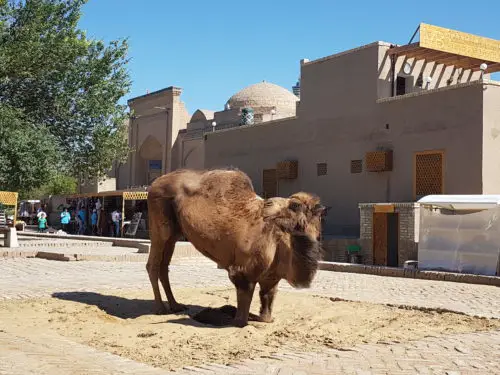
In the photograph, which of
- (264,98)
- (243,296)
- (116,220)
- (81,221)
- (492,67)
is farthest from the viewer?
(264,98)

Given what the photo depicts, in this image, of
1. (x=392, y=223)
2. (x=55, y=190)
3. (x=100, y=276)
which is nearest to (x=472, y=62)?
(x=392, y=223)

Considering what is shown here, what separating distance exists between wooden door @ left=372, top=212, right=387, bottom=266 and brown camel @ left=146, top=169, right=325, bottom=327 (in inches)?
449

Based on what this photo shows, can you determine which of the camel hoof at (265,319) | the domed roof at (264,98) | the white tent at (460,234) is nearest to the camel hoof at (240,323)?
the camel hoof at (265,319)

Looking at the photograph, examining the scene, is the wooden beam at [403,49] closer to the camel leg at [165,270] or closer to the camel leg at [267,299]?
the camel leg at [165,270]

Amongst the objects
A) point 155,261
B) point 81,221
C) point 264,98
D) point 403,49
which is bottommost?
point 155,261

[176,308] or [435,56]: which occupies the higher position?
[435,56]

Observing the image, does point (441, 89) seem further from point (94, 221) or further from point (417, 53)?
point (94, 221)

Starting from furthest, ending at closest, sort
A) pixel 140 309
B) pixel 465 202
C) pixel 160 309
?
pixel 465 202 → pixel 140 309 → pixel 160 309

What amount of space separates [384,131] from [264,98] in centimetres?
2127

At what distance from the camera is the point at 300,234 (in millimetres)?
6668

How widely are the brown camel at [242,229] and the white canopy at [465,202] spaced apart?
8970 millimetres

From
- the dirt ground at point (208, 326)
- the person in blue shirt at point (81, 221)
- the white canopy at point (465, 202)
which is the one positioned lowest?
the dirt ground at point (208, 326)

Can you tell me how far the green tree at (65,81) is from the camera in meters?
20.8

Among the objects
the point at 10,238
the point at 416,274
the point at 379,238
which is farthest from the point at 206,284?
the point at 10,238
